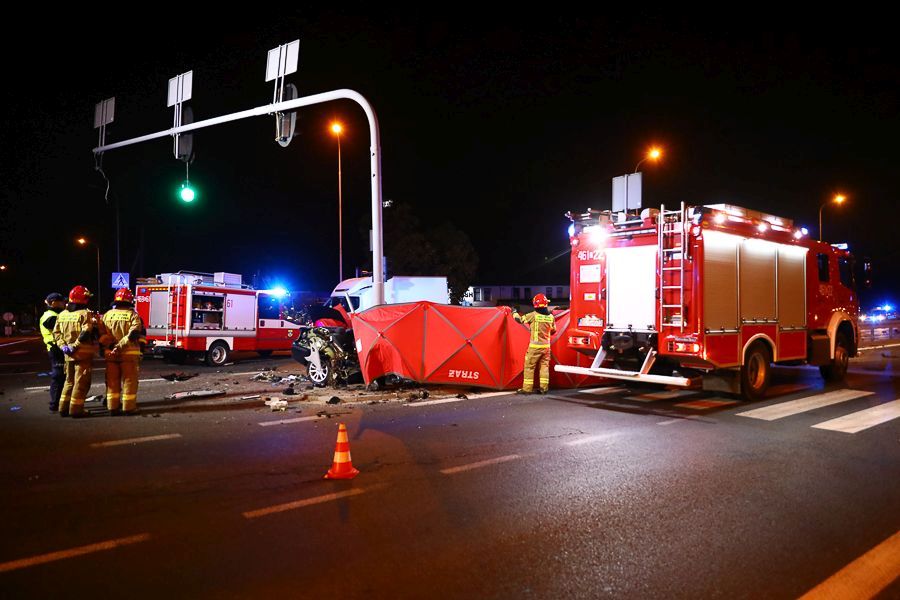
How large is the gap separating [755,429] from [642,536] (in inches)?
183

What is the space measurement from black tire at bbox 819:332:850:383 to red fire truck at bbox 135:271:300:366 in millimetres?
15998

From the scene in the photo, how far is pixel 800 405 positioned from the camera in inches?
395

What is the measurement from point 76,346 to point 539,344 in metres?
7.50

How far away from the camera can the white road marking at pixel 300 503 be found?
15.7 feet

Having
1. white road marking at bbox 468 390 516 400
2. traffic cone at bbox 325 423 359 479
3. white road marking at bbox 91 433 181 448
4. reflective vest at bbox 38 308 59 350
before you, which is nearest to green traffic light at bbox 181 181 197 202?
reflective vest at bbox 38 308 59 350

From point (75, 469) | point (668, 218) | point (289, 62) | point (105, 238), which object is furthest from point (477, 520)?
point (105, 238)

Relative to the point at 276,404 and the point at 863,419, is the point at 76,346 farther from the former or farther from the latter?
the point at 863,419

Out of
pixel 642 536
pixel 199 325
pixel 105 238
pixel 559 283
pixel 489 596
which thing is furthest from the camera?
pixel 559 283

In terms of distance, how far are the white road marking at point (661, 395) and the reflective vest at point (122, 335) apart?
8199 millimetres

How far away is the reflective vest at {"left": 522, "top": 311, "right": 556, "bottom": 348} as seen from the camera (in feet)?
36.1

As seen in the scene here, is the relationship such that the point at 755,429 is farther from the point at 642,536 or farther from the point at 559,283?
the point at 559,283

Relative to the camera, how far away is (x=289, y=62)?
1223 centimetres

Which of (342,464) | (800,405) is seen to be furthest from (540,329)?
(342,464)

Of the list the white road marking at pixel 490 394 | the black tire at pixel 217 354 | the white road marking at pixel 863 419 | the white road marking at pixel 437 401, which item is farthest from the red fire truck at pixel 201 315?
the white road marking at pixel 863 419
